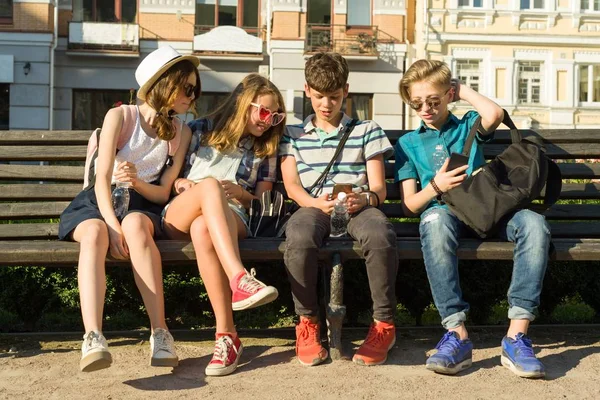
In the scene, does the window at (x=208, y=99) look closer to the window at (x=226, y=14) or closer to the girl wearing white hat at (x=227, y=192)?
the window at (x=226, y=14)

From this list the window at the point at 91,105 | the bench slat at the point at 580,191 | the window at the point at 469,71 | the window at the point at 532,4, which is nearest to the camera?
the bench slat at the point at 580,191

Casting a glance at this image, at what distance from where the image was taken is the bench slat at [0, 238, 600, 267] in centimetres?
406

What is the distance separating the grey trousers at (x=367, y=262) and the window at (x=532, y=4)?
21.8 meters

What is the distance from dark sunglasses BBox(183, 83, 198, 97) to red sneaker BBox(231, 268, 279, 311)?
1.13 meters

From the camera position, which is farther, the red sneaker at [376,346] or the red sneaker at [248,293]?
the red sneaker at [376,346]

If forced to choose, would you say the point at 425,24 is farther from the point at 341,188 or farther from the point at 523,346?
the point at 523,346

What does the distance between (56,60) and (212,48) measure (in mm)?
4075

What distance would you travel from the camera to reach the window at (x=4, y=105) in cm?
2242

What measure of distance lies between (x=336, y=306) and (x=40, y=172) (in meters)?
2.15

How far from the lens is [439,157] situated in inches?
181

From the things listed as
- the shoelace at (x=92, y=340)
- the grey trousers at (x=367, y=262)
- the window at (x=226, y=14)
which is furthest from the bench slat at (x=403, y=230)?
the window at (x=226, y=14)

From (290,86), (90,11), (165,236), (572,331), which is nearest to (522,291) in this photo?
(572,331)

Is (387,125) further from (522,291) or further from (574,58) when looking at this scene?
→ (522,291)

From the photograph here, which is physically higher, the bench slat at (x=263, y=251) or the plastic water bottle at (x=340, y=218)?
the plastic water bottle at (x=340, y=218)
